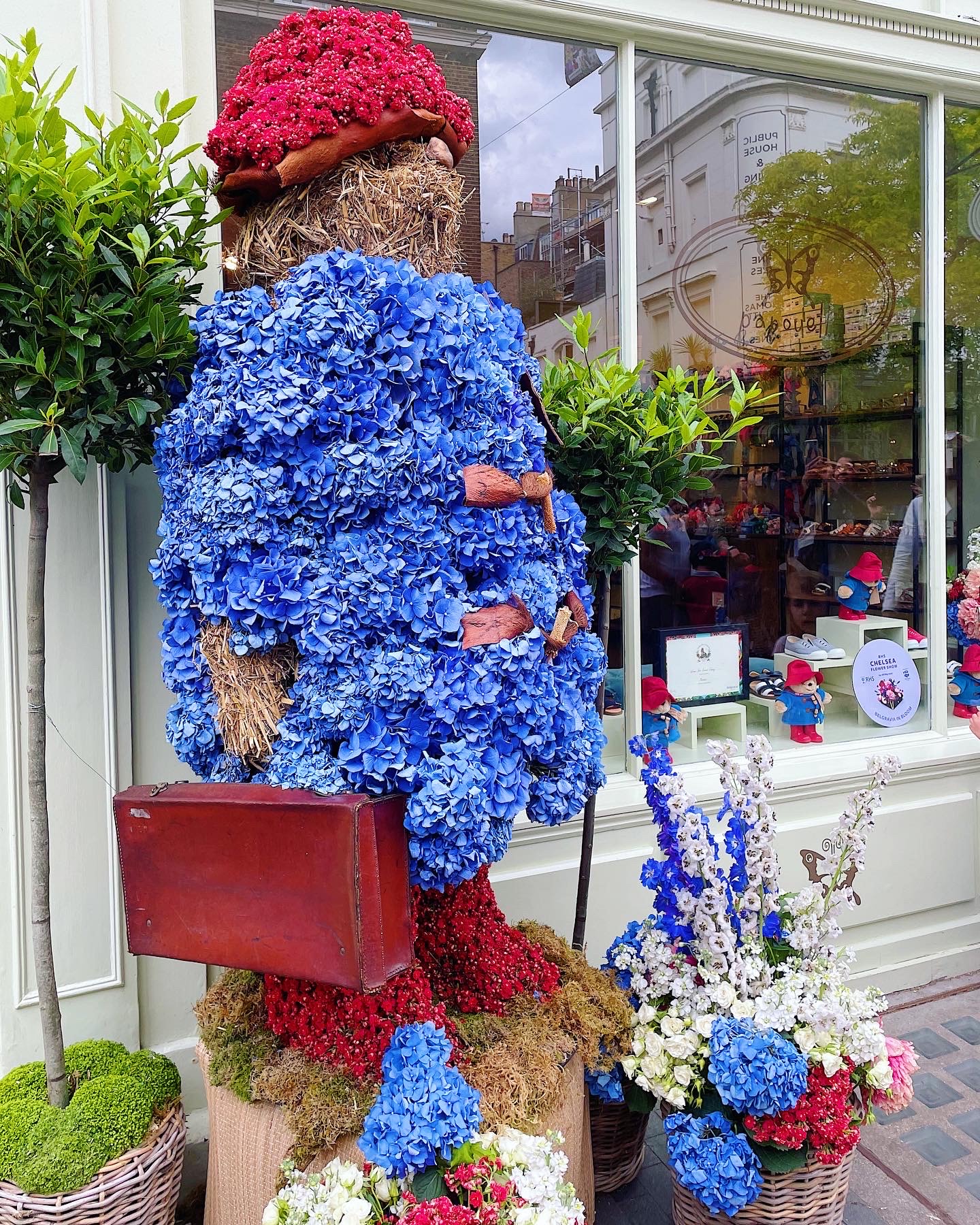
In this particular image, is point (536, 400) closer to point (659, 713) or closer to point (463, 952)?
point (463, 952)

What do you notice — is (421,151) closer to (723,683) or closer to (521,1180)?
(521,1180)

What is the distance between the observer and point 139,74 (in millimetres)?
2309

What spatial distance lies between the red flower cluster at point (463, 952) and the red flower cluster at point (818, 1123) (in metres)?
0.60

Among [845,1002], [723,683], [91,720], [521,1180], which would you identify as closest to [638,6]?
[723,683]

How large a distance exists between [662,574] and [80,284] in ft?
7.23

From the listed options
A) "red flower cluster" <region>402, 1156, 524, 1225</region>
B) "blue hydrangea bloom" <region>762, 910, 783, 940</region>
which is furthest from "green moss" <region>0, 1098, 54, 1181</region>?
"blue hydrangea bloom" <region>762, 910, 783, 940</region>

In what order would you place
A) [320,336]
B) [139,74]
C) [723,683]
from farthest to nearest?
[723,683], [139,74], [320,336]

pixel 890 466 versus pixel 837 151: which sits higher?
pixel 837 151

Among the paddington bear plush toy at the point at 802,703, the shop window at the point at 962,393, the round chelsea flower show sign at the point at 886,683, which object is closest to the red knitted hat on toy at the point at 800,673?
the paddington bear plush toy at the point at 802,703

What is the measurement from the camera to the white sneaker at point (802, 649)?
144 inches

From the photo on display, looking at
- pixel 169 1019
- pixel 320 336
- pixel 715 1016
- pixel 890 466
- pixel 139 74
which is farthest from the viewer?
pixel 890 466

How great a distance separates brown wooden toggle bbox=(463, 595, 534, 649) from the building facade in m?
1.17

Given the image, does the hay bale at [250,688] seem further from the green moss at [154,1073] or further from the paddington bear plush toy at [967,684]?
the paddington bear plush toy at [967,684]

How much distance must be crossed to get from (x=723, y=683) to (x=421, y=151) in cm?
233
